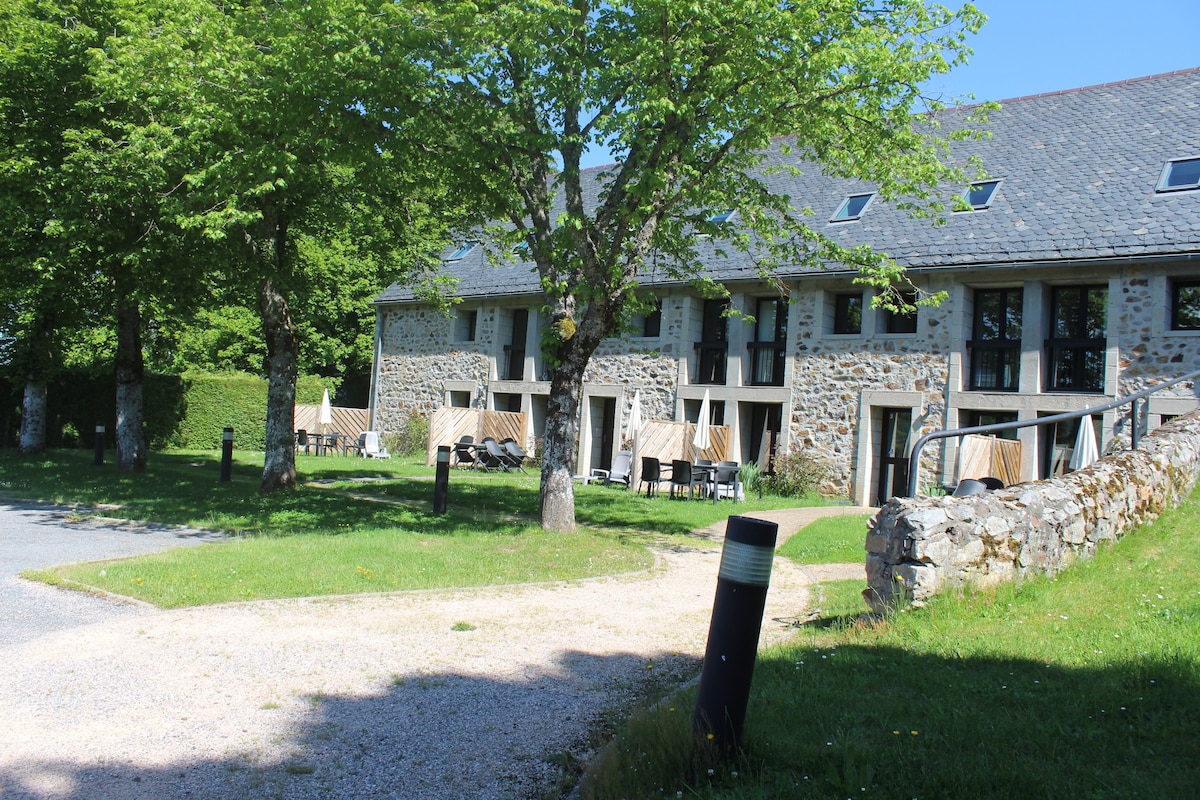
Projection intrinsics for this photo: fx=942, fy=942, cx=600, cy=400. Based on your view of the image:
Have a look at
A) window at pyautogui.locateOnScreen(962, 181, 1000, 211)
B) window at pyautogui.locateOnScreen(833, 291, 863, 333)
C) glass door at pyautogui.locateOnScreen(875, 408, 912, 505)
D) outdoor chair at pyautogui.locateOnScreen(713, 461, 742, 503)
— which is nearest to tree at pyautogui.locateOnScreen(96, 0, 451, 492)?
outdoor chair at pyautogui.locateOnScreen(713, 461, 742, 503)

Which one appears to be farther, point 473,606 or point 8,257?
point 8,257

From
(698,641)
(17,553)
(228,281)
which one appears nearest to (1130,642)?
(698,641)

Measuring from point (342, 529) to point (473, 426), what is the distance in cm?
1410

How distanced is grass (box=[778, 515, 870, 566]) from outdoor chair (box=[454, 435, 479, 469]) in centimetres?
1215

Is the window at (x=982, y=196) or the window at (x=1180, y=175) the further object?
the window at (x=982, y=196)

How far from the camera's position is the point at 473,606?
289 inches

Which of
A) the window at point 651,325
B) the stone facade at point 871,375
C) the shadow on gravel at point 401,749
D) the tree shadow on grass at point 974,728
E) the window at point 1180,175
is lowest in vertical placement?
the shadow on gravel at point 401,749

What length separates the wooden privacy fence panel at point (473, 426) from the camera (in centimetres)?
2570

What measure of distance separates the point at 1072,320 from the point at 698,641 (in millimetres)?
13952

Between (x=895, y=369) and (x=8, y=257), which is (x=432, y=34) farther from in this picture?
(x=895, y=369)

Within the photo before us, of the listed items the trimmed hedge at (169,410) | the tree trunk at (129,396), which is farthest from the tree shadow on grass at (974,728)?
the trimmed hedge at (169,410)

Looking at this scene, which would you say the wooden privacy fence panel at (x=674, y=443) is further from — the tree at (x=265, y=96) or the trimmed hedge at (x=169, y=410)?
the trimmed hedge at (x=169, y=410)

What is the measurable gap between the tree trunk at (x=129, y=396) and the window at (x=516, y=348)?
10.3 m

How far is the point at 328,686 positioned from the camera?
16.8 ft
